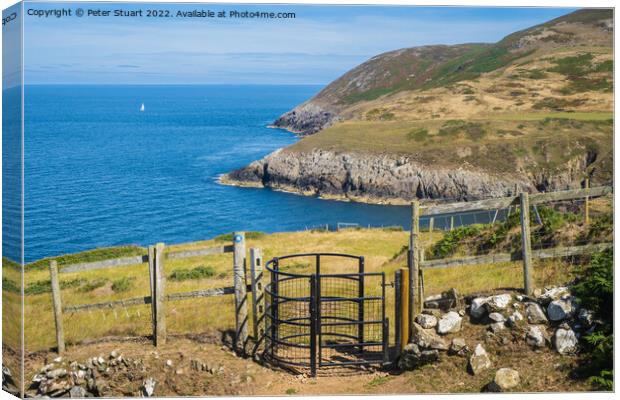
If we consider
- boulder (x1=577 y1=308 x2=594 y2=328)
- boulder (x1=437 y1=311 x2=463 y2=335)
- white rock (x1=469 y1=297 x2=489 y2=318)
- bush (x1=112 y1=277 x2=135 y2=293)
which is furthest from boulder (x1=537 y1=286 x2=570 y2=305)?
bush (x1=112 y1=277 x2=135 y2=293)

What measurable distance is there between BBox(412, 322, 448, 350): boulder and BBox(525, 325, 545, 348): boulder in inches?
56.4

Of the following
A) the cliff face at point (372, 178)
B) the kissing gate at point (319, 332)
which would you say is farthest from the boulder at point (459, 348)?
the cliff face at point (372, 178)

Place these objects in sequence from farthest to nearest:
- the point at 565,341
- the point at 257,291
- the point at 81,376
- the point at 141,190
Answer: the point at 141,190
the point at 257,291
the point at 81,376
the point at 565,341

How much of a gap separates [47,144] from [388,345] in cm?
8236

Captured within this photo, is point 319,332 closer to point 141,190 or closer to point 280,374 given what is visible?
point 280,374

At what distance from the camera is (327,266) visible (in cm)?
2758

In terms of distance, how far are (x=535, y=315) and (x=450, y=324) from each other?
4.91ft

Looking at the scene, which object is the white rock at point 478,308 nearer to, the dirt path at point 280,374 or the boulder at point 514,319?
the dirt path at point 280,374

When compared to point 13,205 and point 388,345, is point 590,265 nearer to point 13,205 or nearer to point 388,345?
point 388,345

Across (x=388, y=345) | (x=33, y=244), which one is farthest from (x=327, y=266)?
(x=33, y=244)

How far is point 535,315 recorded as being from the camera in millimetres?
14422

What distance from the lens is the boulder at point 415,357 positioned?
14.4 meters

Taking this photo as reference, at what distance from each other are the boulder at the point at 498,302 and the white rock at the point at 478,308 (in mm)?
98

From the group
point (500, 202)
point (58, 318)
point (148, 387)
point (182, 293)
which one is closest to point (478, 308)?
point (500, 202)
